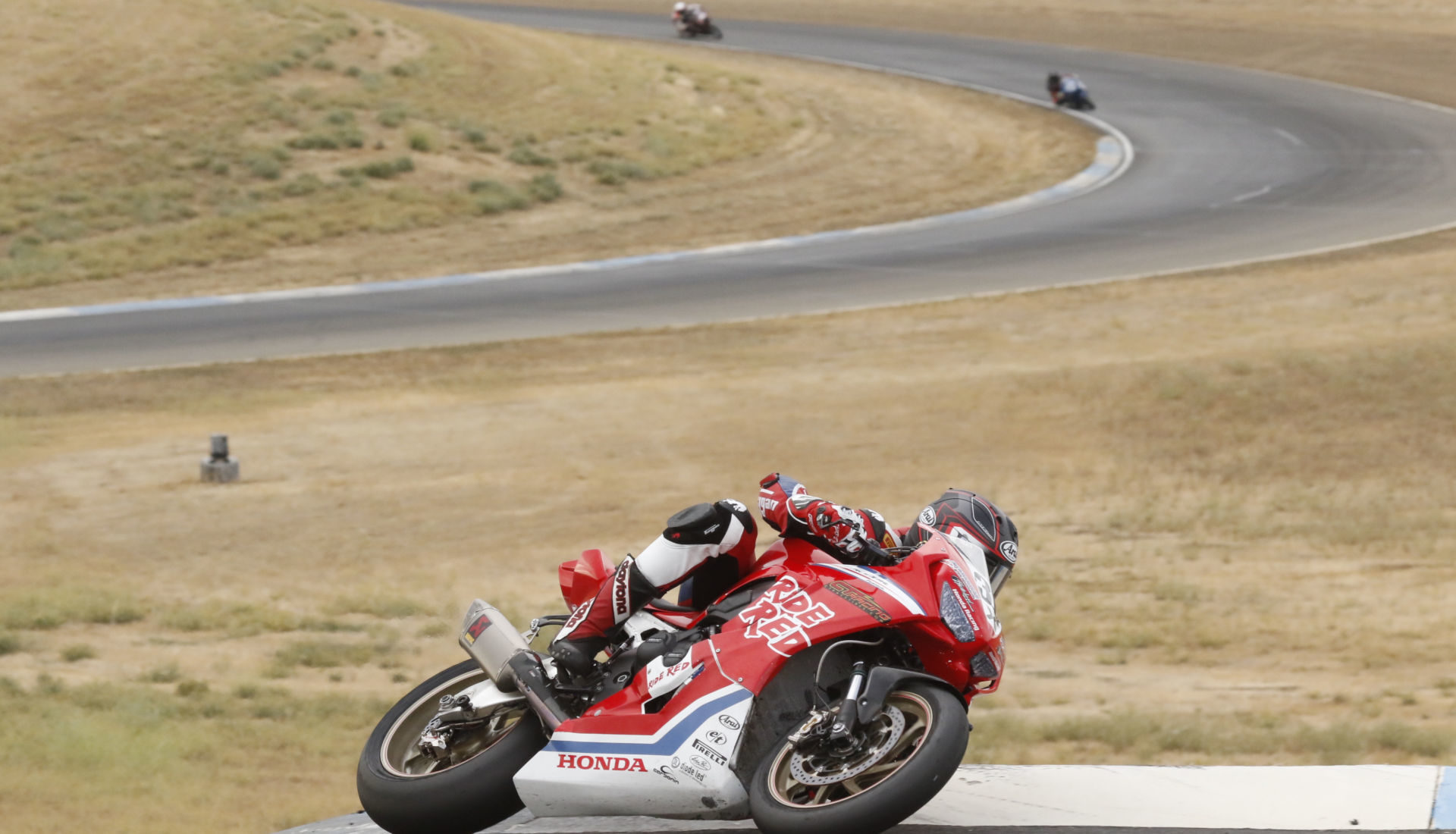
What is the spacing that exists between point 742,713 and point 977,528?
166cm

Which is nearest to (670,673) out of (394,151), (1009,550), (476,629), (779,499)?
(779,499)

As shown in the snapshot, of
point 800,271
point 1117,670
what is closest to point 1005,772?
point 1117,670

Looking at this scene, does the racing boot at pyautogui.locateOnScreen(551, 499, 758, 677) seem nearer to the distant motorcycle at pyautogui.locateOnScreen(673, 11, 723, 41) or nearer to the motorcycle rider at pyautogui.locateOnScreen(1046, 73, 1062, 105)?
the motorcycle rider at pyautogui.locateOnScreen(1046, 73, 1062, 105)

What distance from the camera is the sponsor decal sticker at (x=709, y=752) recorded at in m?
5.80

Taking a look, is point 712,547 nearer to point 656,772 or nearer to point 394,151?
point 656,772

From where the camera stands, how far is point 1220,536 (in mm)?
13961

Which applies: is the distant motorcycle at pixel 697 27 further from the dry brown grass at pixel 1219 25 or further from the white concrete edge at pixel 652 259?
the white concrete edge at pixel 652 259

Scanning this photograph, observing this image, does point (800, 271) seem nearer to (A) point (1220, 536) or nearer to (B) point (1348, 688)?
(A) point (1220, 536)

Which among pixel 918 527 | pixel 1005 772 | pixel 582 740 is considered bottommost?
pixel 1005 772

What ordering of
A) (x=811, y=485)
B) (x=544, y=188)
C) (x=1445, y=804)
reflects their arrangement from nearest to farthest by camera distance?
1. (x=1445, y=804)
2. (x=811, y=485)
3. (x=544, y=188)

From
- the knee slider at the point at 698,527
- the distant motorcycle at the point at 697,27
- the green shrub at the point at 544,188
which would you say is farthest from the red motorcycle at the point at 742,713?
the distant motorcycle at the point at 697,27

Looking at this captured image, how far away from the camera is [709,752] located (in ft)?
19.1

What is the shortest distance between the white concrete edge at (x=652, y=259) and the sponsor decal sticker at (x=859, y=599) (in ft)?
66.4

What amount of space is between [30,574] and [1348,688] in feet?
33.9
